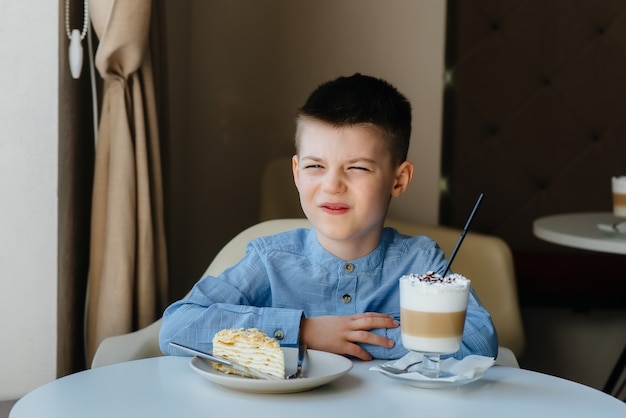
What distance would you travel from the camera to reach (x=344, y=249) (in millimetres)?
1532

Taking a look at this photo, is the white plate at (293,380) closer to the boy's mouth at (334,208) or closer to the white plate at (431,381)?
the white plate at (431,381)

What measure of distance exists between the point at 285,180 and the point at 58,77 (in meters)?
1.22

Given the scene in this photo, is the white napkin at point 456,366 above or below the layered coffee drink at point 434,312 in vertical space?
below

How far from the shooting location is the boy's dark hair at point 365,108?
1501 millimetres

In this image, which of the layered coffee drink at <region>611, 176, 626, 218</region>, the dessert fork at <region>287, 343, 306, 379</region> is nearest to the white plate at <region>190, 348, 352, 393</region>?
the dessert fork at <region>287, 343, 306, 379</region>

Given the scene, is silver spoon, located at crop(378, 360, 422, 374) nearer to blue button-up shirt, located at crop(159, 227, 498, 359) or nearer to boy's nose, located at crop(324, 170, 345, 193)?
blue button-up shirt, located at crop(159, 227, 498, 359)

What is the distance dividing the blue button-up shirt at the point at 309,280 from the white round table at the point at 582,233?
3.30ft

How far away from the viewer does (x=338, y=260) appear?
1.53 metres

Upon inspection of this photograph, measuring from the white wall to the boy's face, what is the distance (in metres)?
0.59

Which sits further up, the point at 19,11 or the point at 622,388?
the point at 19,11

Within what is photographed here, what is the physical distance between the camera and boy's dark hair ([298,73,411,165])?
1501mm

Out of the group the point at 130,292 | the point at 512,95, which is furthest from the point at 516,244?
the point at 130,292

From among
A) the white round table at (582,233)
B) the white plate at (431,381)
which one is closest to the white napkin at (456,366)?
the white plate at (431,381)

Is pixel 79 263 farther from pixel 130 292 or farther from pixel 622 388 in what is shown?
pixel 622 388
